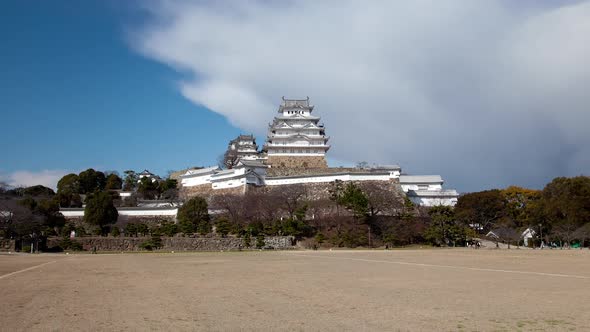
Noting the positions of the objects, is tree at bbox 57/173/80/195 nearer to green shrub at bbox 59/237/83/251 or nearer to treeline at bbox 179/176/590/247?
treeline at bbox 179/176/590/247

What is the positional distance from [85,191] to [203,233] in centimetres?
3031

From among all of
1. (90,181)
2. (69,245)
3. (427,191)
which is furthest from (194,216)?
(90,181)

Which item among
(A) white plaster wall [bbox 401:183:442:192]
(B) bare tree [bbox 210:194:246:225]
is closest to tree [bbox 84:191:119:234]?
(B) bare tree [bbox 210:194:246:225]

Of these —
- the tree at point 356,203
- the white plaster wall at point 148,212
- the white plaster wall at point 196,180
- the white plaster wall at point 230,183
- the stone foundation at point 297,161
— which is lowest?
the white plaster wall at point 148,212

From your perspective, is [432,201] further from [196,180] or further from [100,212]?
[100,212]

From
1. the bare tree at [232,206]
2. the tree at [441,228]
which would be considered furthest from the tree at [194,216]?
the tree at [441,228]

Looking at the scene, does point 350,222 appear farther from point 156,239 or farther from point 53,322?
point 53,322

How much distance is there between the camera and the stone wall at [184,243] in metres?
39.6

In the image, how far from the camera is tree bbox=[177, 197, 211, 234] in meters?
41.9

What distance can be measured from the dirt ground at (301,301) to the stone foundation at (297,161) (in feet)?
141

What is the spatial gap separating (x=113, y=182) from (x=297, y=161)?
26072 millimetres

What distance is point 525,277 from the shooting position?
15.0m

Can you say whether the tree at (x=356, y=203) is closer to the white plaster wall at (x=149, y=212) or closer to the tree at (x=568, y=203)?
the tree at (x=568, y=203)

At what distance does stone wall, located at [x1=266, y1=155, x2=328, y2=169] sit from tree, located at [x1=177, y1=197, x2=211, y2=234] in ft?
52.7
